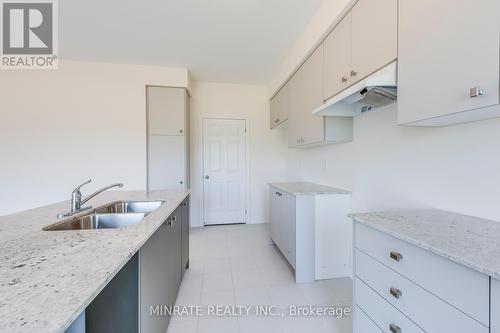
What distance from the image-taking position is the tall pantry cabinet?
349 cm

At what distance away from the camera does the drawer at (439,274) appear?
71 cm

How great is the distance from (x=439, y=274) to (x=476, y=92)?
2.32ft

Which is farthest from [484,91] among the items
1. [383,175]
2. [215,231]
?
[215,231]

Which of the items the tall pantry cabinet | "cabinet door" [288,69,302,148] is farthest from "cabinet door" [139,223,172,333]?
the tall pantry cabinet

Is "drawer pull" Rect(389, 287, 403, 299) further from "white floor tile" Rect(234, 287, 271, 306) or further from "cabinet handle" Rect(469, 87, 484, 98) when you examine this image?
"white floor tile" Rect(234, 287, 271, 306)

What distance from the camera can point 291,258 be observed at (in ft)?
7.79

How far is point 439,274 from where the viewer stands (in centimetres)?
84

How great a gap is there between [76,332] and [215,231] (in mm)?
3166

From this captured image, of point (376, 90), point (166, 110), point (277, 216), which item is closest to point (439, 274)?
point (376, 90)

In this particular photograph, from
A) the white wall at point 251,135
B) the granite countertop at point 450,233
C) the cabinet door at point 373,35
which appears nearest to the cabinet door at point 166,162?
the white wall at point 251,135

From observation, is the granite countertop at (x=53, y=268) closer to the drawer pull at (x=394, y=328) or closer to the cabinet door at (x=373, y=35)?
the drawer pull at (x=394, y=328)

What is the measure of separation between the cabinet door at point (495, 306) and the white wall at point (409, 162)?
26.3 inches

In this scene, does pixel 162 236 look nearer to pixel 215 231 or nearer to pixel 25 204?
pixel 215 231

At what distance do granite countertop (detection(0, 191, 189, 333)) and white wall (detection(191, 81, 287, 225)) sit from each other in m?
3.01
